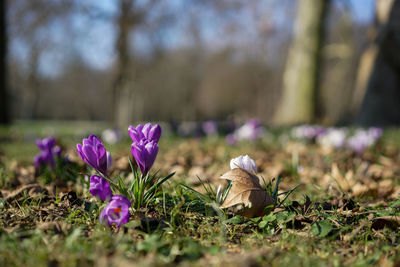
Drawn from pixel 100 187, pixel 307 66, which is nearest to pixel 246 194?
pixel 100 187

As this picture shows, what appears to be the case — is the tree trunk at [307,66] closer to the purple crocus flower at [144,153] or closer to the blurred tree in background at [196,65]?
the blurred tree in background at [196,65]

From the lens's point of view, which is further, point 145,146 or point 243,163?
point 243,163

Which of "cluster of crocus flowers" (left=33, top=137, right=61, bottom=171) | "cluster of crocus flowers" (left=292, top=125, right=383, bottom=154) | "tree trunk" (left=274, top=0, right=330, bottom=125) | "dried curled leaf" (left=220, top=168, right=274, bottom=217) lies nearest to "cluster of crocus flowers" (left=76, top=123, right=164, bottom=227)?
"dried curled leaf" (left=220, top=168, right=274, bottom=217)

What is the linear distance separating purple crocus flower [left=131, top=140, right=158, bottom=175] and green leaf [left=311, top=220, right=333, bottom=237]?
81 cm

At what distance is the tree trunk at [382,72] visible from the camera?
9.70 meters

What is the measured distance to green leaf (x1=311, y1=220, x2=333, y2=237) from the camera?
1.44m

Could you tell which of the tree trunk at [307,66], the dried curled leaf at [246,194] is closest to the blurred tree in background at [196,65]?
the tree trunk at [307,66]

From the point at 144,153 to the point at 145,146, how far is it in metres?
0.04

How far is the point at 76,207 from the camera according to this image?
1.71 meters

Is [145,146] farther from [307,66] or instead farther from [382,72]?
[307,66]

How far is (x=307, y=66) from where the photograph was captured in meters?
11.2

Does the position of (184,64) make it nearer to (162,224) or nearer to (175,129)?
(175,129)

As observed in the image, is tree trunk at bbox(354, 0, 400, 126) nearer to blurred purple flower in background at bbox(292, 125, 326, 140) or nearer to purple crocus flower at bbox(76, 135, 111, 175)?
blurred purple flower in background at bbox(292, 125, 326, 140)

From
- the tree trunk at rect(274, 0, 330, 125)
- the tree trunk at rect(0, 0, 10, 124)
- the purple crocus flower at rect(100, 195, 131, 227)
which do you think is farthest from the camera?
Answer: the tree trunk at rect(0, 0, 10, 124)
